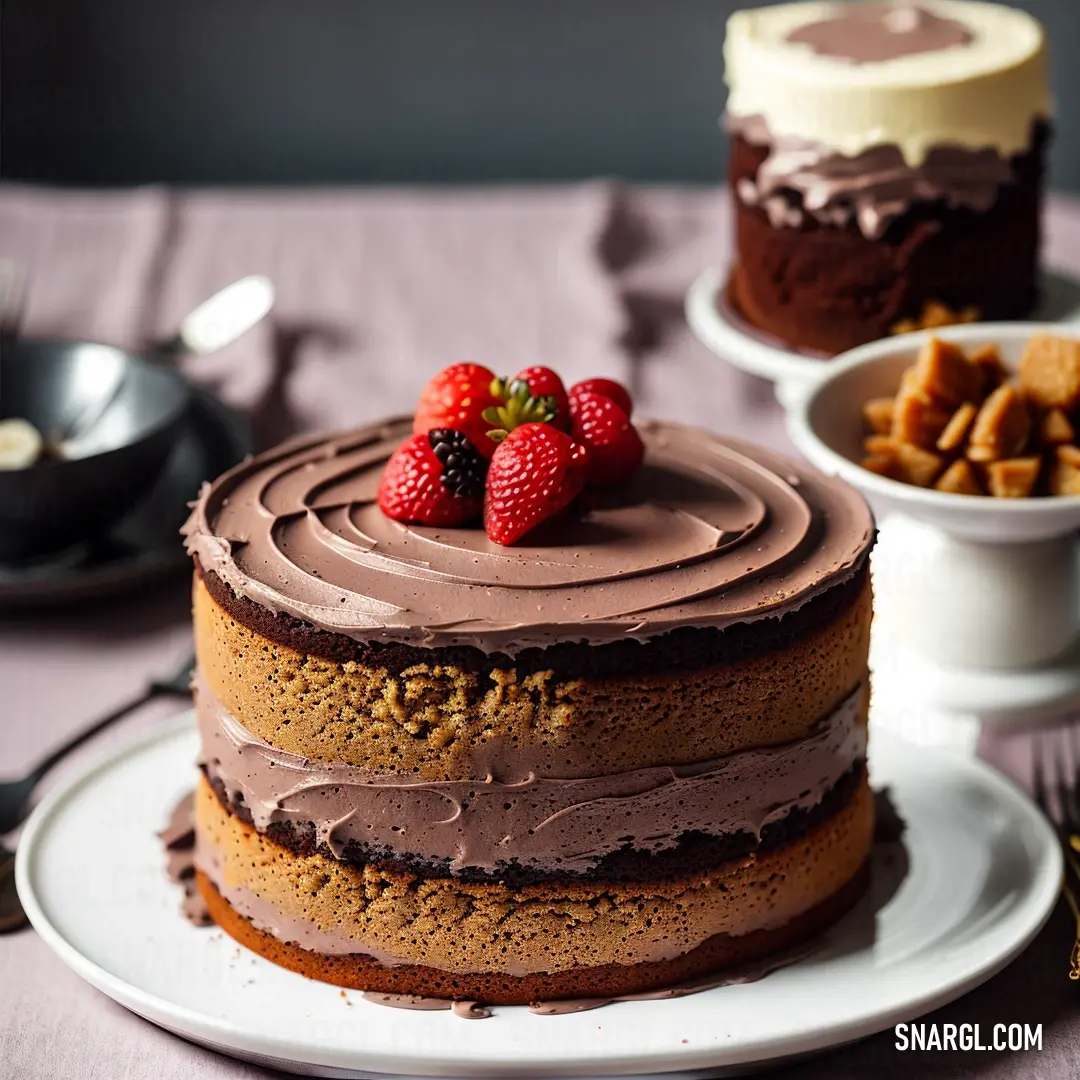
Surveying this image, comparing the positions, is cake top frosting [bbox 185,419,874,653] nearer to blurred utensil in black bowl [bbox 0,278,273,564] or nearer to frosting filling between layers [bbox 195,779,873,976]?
frosting filling between layers [bbox 195,779,873,976]

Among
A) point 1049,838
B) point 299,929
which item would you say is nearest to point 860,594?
point 1049,838

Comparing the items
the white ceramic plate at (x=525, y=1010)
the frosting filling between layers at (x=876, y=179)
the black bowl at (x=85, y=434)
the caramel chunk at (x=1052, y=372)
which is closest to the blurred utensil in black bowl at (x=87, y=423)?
the black bowl at (x=85, y=434)

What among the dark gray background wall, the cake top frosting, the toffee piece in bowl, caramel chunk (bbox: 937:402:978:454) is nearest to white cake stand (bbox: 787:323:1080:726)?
the toffee piece in bowl

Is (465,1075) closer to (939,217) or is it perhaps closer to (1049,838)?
(1049,838)

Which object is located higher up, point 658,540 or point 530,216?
point 658,540

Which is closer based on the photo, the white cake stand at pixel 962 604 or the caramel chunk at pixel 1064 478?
the caramel chunk at pixel 1064 478

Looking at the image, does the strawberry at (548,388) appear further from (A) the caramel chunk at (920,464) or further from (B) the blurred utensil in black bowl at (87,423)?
(B) the blurred utensil in black bowl at (87,423)
